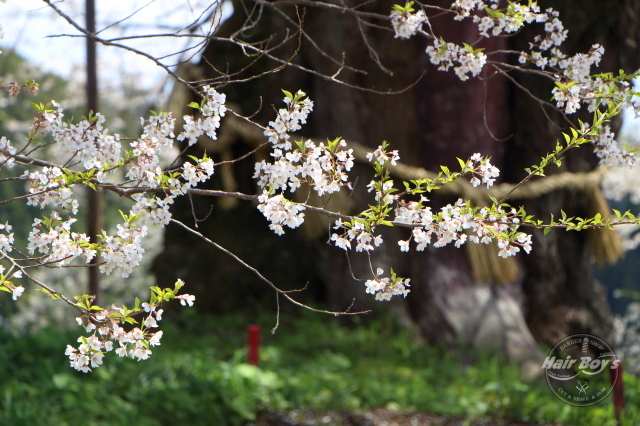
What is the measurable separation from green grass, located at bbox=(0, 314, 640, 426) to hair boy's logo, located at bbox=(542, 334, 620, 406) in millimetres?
104

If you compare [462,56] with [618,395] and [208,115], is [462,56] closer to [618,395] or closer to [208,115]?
[208,115]

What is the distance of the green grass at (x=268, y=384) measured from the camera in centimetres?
306

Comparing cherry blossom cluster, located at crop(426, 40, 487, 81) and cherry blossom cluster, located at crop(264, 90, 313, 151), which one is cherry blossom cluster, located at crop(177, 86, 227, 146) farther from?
cherry blossom cluster, located at crop(426, 40, 487, 81)

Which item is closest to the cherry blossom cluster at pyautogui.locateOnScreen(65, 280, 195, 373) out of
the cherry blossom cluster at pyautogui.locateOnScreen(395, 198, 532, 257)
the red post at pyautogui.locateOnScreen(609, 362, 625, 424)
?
the cherry blossom cluster at pyautogui.locateOnScreen(395, 198, 532, 257)

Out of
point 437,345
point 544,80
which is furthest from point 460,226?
point 544,80

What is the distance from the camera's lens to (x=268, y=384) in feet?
11.0

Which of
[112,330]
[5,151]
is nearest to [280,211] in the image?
[112,330]

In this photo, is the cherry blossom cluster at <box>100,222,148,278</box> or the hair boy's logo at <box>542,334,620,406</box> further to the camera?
the hair boy's logo at <box>542,334,620,406</box>

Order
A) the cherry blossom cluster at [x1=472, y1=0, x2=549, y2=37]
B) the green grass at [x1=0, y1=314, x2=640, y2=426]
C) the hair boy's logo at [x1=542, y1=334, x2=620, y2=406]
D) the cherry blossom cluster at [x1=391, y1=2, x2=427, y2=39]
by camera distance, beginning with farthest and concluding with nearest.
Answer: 1. the hair boy's logo at [x1=542, y1=334, x2=620, y2=406]
2. the green grass at [x1=0, y1=314, x2=640, y2=426]
3. the cherry blossom cluster at [x1=391, y1=2, x2=427, y2=39]
4. the cherry blossom cluster at [x1=472, y1=0, x2=549, y2=37]

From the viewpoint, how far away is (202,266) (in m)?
5.21

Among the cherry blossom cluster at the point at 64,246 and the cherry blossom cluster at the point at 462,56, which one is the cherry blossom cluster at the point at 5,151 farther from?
the cherry blossom cluster at the point at 462,56

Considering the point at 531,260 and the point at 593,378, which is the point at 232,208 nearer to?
the point at 531,260

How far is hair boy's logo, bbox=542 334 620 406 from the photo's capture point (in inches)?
141

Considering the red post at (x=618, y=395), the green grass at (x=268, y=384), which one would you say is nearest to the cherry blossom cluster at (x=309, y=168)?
the green grass at (x=268, y=384)
